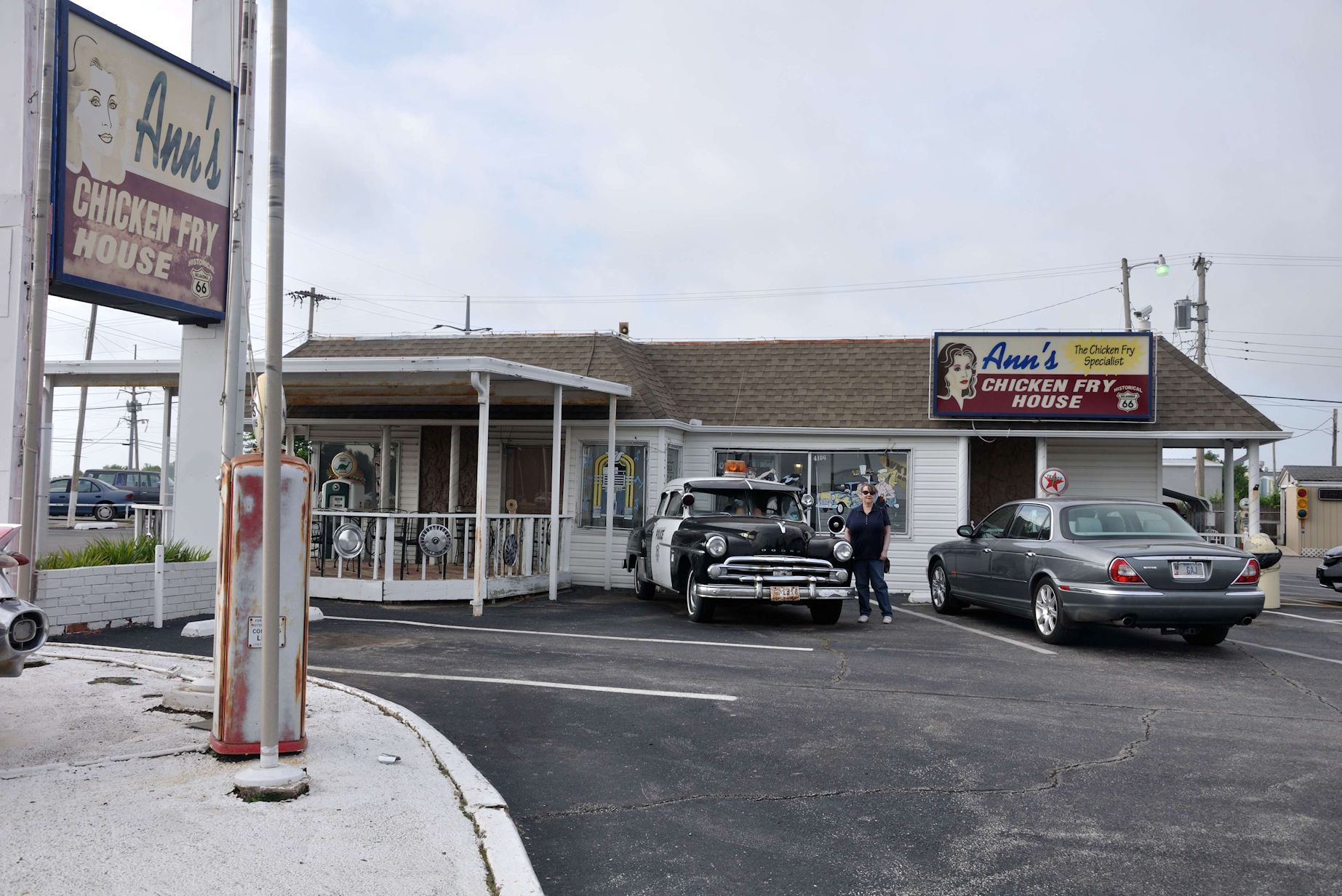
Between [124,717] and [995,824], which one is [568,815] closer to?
[995,824]

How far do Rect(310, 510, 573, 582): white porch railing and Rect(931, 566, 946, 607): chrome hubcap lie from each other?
17.8 ft

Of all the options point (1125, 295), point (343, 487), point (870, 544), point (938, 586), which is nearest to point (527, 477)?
point (343, 487)

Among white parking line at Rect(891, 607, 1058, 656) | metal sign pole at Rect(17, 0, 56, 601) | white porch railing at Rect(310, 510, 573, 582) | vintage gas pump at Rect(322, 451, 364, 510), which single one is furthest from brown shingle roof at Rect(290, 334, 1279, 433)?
metal sign pole at Rect(17, 0, 56, 601)

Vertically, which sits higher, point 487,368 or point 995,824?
point 487,368

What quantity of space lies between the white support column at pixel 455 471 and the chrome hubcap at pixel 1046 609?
9.78 meters

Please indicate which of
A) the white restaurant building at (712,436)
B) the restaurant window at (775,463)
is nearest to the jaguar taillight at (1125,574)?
the white restaurant building at (712,436)

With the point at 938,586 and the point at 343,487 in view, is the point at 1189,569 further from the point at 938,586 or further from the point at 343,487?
the point at 343,487

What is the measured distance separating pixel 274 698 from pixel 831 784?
2788 mm

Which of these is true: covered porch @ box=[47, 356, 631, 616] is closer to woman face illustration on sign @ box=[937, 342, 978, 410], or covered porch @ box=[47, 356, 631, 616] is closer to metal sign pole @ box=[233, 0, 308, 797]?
woman face illustration on sign @ box=[937, 342, 978, 410]

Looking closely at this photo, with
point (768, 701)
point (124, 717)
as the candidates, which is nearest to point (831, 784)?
point (768, 701)

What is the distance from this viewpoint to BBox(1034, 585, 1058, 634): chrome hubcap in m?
10.2

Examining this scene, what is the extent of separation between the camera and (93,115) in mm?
9086

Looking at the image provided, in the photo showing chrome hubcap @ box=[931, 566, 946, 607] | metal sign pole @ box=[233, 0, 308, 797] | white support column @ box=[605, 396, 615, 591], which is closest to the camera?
metal sign pole @ box=[233, 0, 308, 797]

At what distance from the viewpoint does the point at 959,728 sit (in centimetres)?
641
